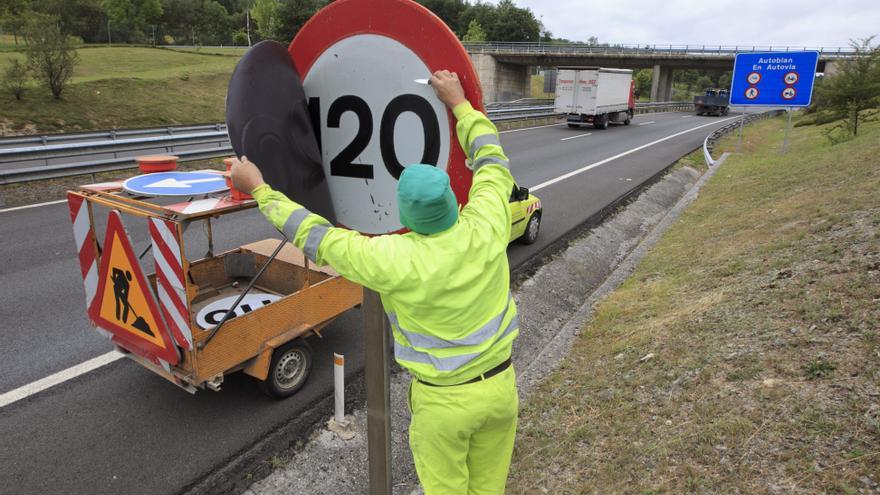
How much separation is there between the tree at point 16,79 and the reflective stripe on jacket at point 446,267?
2933cm

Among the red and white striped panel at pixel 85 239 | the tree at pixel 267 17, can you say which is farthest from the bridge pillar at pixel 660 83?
the red and white striped panel at pixel 85 239

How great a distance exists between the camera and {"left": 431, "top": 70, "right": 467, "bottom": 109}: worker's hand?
1.78 metres

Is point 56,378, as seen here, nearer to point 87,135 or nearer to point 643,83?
point 87,135

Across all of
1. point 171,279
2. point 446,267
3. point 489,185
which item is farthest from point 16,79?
point 446,267

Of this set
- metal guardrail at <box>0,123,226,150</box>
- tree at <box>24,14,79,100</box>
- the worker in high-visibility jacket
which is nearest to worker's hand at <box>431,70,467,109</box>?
the worker in high-visibility jacket

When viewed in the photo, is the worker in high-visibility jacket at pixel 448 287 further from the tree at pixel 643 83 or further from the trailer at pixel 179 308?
the tree at pixel 643 83

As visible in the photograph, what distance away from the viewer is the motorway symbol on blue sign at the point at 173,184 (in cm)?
355

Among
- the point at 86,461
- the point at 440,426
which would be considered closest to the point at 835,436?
the point at 440,426

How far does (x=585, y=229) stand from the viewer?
10.1 metres

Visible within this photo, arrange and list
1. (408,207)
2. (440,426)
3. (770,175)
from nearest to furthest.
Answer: (408,207), (440,426), (770,175)

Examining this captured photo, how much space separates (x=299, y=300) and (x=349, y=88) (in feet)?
10.1

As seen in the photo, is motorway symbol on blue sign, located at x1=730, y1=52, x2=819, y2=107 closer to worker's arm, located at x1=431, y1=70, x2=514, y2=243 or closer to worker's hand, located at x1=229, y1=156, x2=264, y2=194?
worker's arm, located at x1=431, y1=70, x2=514, y2=243

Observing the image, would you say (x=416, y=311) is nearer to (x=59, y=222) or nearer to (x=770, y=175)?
(x=59, y=222)

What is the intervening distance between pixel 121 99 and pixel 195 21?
5047cm
